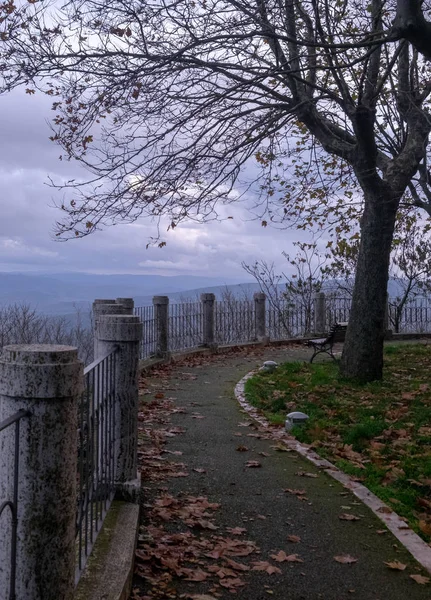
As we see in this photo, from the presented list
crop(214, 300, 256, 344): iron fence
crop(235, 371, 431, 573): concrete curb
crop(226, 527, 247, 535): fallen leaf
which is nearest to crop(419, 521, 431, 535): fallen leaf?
crop(235, 371, 431, 573): concrete curb

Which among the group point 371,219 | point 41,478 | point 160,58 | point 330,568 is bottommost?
point 330,568

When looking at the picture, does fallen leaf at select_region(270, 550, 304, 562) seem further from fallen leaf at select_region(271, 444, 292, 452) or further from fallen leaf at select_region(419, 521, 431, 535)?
fallen leaf at select_region(271, 444, 292, 452)

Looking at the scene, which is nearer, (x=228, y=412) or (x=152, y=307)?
(x=228, y=412)

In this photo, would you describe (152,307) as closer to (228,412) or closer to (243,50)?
(228,412)

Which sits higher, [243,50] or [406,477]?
[243,50]


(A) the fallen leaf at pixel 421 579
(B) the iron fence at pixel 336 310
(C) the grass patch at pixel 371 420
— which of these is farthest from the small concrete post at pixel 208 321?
(A) the fallen leaf at pixel 421 579

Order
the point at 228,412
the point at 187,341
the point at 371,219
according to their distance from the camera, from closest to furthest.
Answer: the point at 228,412, the point at 371,219, the point at 187,341

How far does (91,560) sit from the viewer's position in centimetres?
411

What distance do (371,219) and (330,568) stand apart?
879 cm

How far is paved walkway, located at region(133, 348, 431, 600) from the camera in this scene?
4535 millimetres

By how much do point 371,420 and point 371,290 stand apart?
4008mm

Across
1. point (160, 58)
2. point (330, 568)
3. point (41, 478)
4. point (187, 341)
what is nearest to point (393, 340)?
point (187, 341)

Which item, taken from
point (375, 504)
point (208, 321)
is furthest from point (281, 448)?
point (208, 321)

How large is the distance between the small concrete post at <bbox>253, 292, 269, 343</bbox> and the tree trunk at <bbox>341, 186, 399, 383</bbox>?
9544mm
